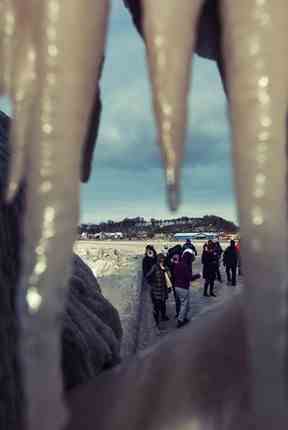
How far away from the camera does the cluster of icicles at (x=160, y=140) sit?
1.46ft

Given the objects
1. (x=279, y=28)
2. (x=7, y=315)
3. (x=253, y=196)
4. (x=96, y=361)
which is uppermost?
(x=279, y=28)

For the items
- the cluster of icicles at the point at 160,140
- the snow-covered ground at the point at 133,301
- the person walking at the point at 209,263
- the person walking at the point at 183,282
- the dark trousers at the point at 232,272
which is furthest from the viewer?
the dark trousers at the point at 232,272

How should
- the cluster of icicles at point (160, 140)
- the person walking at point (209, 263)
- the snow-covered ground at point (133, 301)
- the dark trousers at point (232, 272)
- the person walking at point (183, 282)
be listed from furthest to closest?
the dark trousers at point (232, 272) → the person walking at point (209, 263) → the person walking at point (183, 282) → the snow-covered ground at point (133, 301) → the cluster of icicles at point (160, 140)

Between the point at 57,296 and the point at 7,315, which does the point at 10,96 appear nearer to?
the point at 57,296

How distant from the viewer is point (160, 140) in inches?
18.0

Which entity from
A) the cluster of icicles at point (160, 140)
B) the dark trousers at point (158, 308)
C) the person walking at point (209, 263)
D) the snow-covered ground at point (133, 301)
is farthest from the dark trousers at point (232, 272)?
the cluster of icicles at point (160, 140)

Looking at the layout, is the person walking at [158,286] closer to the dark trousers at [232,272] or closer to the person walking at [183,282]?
the person walking at [183,282]

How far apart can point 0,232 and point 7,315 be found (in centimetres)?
10

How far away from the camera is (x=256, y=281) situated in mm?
459

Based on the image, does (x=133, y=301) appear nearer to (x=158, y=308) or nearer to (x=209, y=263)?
(x=209, y=263)

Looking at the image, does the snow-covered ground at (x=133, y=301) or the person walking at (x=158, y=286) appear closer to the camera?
the snow-covered ground at (x=133, y=301)

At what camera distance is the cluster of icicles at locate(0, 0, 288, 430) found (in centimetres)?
45

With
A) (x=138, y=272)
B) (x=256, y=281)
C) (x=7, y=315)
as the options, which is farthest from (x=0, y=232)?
(x=138, y=272)

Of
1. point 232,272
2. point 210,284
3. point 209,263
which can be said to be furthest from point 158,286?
point 232,272
